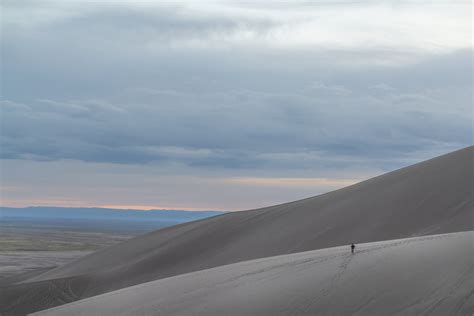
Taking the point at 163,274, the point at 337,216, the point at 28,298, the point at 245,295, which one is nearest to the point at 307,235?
the point at 337,216

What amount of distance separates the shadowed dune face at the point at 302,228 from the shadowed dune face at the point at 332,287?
9.28m

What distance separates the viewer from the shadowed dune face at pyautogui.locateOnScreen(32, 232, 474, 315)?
14516 millimetres

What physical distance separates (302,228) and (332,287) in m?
19.7

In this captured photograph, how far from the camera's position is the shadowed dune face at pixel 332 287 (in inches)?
571

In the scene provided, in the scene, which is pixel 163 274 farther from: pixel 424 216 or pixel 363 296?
pixel 363 296

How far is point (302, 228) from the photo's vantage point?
35844 mm

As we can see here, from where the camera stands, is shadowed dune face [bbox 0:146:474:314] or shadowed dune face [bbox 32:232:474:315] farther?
shadowed dune face [bbox 0:146:474:314]

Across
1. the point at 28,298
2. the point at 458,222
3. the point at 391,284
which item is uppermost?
the point at 458,222

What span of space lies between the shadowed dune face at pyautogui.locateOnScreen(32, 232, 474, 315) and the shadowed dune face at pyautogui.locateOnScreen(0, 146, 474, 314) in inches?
365

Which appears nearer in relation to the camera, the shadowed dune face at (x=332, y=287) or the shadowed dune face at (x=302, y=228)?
the shadowed dune face at (x=332, y=287)

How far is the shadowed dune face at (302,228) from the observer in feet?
102

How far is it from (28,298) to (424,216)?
1851cm

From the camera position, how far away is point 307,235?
112 feet

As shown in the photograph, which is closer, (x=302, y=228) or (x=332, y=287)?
(x=332, y=287)
